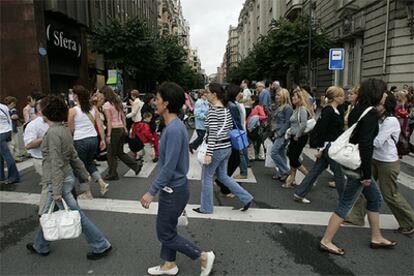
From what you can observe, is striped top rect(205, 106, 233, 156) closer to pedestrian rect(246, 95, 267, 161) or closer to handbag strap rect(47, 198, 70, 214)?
handbag strap rect(47, 198, 70, 214)

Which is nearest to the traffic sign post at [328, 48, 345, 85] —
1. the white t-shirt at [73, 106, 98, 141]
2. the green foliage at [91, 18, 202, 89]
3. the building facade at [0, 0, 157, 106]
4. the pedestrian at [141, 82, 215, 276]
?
the white t-shirt at [73, 106, 98, 141]

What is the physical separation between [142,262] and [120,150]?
3.80m

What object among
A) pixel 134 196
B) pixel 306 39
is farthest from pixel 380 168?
pixel 306 39

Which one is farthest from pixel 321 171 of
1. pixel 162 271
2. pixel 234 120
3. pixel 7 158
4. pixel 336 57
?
pixel 336 57

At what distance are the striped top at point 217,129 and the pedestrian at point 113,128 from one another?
2644 millimetres

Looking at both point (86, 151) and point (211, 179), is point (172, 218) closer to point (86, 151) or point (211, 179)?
point (211, 179)

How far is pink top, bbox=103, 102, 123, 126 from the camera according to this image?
692 cm

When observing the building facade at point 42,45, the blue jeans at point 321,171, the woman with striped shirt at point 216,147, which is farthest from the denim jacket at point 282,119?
the building facade at point 42,45

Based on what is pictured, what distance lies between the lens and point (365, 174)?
3656mm

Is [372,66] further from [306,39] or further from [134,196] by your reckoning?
Result: [134,196]

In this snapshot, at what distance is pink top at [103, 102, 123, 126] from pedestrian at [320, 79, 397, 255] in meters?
4.50

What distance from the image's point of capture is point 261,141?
931 cm

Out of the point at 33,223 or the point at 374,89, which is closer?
the point at 374,89

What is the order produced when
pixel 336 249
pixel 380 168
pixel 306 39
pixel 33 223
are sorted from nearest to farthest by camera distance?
pixel 336 249 < pixel 380 168 < pixel 33 223 < pixel 306 39
